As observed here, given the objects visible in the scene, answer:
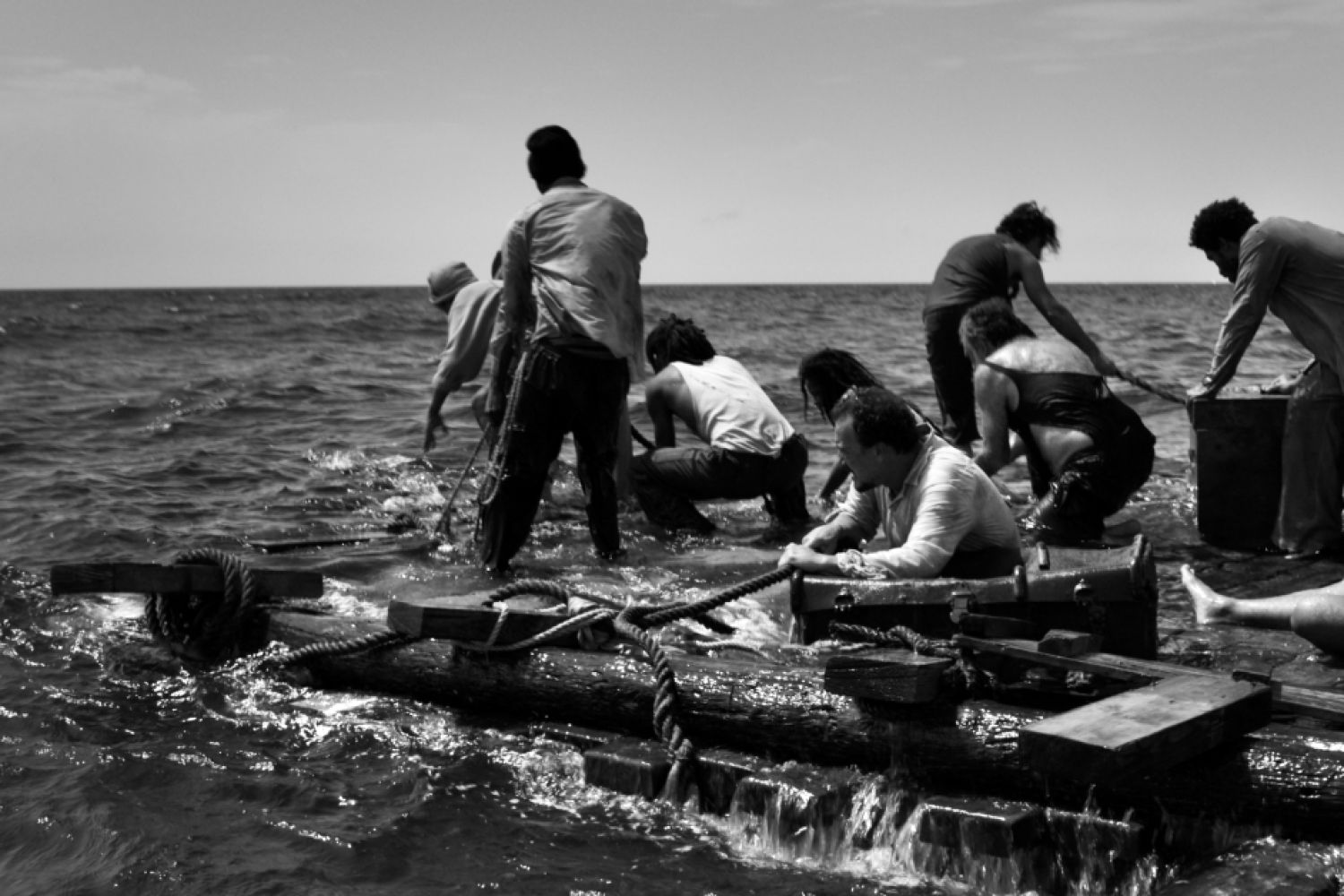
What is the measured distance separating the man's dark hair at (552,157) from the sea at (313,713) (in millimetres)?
2095

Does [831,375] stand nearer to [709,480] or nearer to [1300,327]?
[709,480]

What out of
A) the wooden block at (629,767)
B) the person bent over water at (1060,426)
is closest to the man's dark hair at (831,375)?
the person bent over water at (1060,426)

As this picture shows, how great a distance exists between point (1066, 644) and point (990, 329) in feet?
11.0

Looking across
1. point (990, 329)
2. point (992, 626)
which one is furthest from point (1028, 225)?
point (992, 626)

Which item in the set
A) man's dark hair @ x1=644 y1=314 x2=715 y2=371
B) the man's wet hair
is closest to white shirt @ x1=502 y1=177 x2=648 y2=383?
man's dark hair @ x1=644 y1=314 x2=715 y2=371

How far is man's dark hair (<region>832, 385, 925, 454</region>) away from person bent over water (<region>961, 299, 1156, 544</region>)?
2029 millimetres

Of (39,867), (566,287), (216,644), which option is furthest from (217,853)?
(566,287)

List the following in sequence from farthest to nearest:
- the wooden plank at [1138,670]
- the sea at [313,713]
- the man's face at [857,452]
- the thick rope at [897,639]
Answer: the man's face at [857,452] → the thick rope at [897,639] → the sea at [313,713] → the wooden plank at [1138,670]

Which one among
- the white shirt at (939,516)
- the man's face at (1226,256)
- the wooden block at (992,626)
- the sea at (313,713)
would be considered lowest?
the sea at (313,713)

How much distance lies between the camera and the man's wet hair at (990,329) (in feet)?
23.9

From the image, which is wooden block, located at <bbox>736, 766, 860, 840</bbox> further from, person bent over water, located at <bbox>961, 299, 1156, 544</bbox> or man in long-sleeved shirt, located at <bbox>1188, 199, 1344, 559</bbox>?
man in long-sleeved shirt, located at <bbox>1188, 199, 1344, 559</bbox>

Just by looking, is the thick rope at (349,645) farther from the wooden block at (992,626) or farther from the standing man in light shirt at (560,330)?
the wooden block at (992,626)

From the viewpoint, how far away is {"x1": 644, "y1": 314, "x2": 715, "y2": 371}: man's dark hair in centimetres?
886

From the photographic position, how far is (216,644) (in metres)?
5.92
